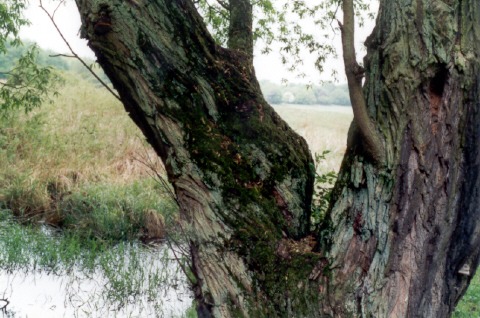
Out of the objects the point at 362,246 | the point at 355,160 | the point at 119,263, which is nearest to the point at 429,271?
the point at 362,246

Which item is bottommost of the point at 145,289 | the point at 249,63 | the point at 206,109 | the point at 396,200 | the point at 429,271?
the point at 145,289

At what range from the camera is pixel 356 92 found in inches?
94.8

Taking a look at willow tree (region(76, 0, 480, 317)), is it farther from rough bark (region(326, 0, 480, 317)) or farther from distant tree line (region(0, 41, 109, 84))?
distant tree line (region(0, 41, 109, 84))

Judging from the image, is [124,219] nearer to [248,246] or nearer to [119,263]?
[119,263]

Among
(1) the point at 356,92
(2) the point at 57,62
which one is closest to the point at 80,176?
(1) the point at 356,92

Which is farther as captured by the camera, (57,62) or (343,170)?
(57,62)

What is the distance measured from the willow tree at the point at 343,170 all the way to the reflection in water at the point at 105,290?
2.76m

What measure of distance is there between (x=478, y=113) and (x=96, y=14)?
1761 millimetres

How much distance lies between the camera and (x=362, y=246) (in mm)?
2357

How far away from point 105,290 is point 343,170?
379cm

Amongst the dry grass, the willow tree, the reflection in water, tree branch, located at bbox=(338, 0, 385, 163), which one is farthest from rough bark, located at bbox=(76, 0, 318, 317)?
the dry grass

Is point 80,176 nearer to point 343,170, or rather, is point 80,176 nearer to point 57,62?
point 343,170

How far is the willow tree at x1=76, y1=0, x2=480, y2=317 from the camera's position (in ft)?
7.66

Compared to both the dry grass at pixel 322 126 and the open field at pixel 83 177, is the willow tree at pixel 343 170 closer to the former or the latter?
the open field at pixel 83 177
